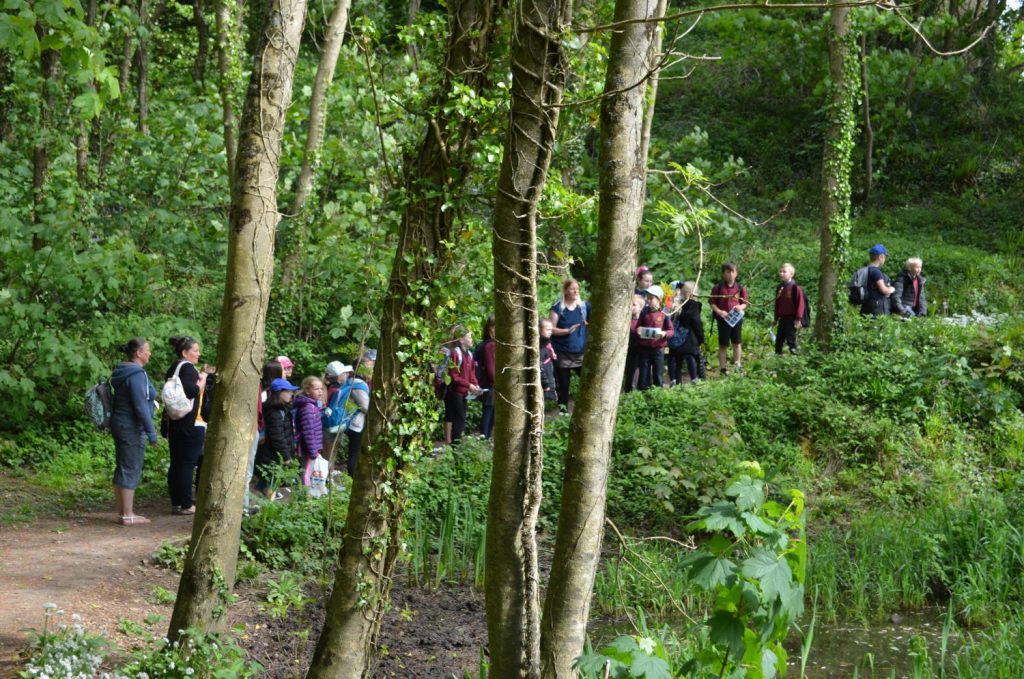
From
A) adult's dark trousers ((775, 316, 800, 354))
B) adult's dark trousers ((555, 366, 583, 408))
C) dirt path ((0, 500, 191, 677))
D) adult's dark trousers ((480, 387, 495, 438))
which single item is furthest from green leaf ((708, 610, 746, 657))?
adult's dark trousers ((775, 316, 800, 354))

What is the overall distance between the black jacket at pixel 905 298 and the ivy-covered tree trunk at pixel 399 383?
12.0 m

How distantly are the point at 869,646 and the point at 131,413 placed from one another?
6.79 m

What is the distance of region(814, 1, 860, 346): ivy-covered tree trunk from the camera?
50.0 ft

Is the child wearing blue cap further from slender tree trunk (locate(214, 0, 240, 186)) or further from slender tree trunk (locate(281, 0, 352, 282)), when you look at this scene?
slender tree trunk (locate(214, 0, 240, 186))

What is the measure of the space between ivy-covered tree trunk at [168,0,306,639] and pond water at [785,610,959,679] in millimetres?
4274

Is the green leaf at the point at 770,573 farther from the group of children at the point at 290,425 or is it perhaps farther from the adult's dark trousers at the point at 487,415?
the adult's dark trousers at the point at 487,415

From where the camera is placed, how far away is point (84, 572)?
8492 millimetres

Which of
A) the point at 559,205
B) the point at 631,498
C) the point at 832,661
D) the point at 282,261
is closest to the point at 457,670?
the point at 832,661

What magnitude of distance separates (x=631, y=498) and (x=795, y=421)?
119 inches

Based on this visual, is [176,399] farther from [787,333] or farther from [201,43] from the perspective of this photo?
[201,43]

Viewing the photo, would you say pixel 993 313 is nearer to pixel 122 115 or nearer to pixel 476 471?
pixel 476 471

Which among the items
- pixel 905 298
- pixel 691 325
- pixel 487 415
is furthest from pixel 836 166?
pixel 487 415

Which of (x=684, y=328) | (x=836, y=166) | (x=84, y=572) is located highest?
(x=836, y=166)

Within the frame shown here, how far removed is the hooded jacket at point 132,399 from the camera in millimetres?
9734
